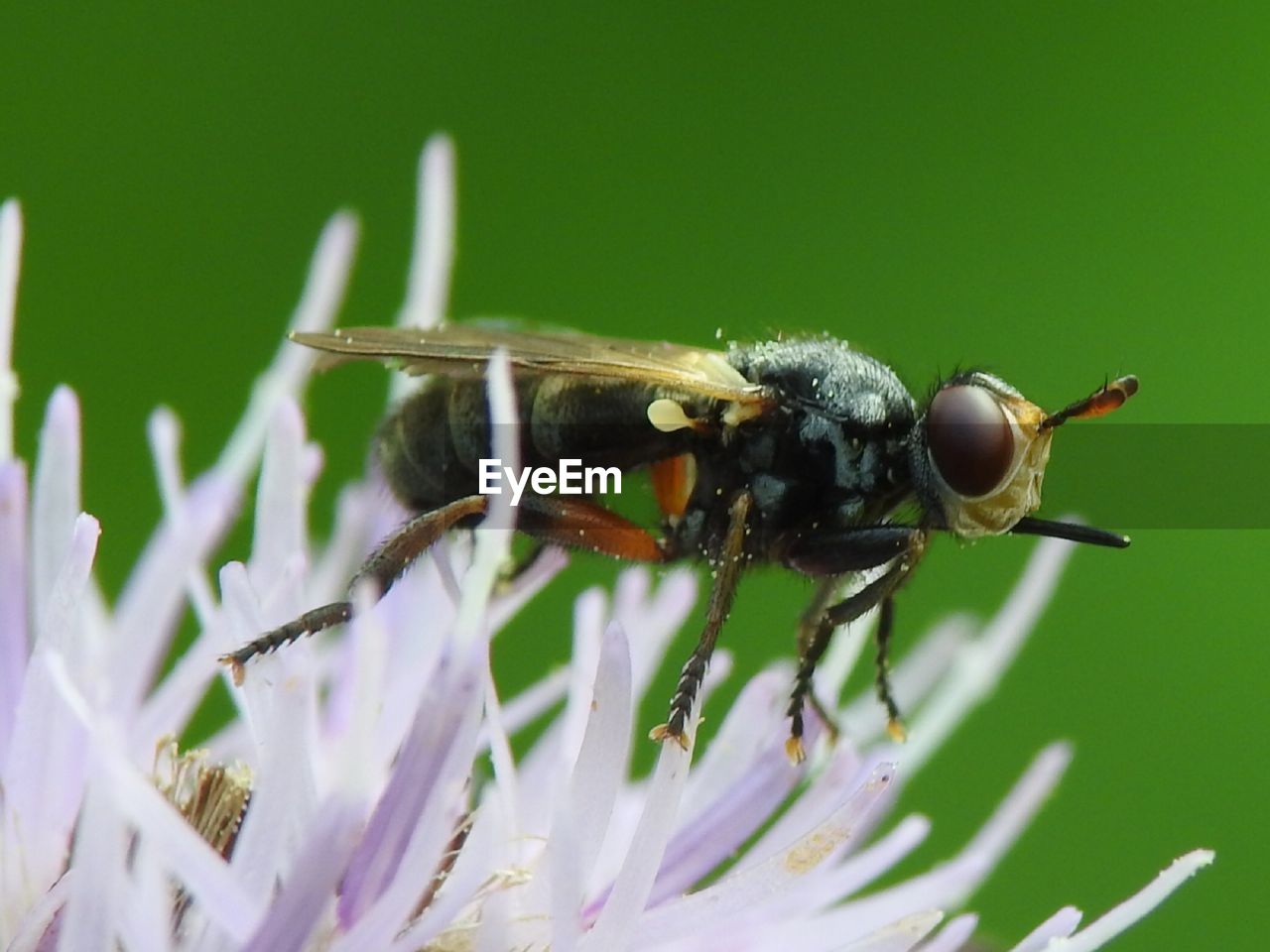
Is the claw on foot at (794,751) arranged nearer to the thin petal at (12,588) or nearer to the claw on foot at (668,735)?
the claw on foot at (668,735)

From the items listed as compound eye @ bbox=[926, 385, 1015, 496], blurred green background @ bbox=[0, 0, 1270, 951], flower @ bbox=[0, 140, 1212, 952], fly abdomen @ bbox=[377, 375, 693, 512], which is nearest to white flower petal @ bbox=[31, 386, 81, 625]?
flower @ bbox=[0, 140, 1212, 952]

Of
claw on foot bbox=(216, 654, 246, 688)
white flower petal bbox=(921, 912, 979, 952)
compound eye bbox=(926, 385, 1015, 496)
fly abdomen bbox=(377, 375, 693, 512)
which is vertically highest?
compound eye bbox=(926, 385, 1015, 496)

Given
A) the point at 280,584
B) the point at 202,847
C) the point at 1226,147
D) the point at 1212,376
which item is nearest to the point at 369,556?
the point at 280,584

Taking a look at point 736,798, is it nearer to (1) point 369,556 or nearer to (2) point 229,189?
(1) point 369,556

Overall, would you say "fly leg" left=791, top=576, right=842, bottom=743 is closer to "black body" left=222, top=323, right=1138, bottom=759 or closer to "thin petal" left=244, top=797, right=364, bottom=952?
"black body" left=222, top=323, right=1138, bottom=759

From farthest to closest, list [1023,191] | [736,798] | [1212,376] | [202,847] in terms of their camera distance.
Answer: [1023,191]
[1212,376]
[736,798]
[202,847]

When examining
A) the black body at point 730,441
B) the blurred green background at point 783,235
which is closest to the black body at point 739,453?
the black body at point 730,441

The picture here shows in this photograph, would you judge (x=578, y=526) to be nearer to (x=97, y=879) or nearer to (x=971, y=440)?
(x=971, y=440)

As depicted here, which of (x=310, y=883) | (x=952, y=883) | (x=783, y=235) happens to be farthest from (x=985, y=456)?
(x=783, y=235)
